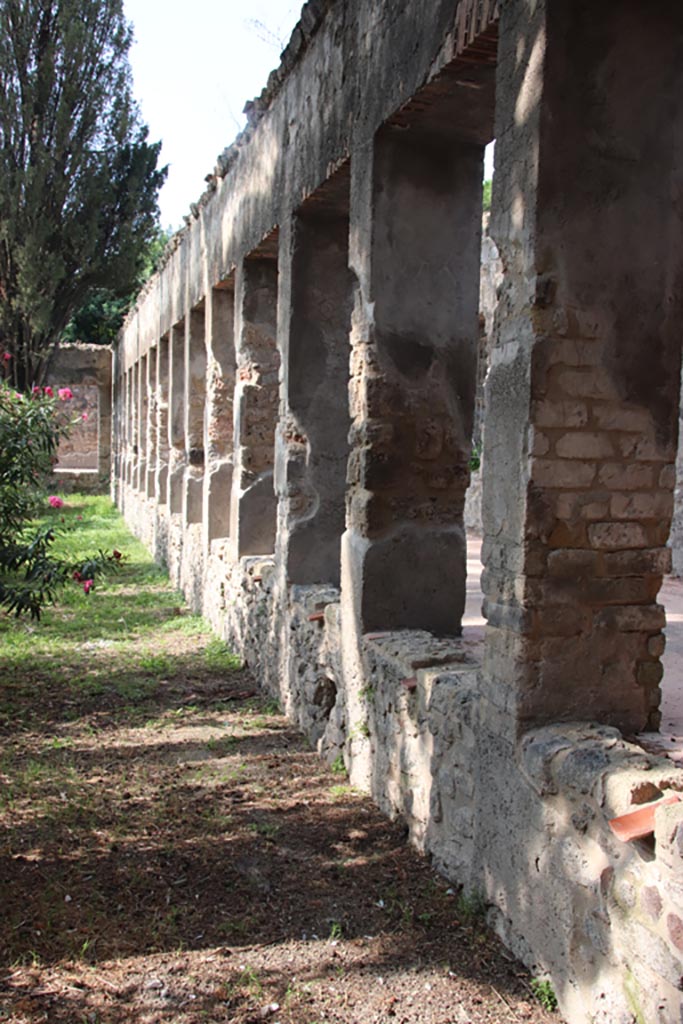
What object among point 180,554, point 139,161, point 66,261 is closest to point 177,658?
point 180,554

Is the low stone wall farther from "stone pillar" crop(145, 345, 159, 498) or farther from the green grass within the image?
"stone pillar" crop(145, 345, 159, 498)

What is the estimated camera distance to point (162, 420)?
1470cm

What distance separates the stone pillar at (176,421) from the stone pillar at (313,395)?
6.72 metres

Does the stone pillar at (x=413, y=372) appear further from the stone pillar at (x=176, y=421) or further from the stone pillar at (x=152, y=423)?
the stone pillar at (x=152, y=423)

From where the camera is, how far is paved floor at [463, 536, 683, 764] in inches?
125

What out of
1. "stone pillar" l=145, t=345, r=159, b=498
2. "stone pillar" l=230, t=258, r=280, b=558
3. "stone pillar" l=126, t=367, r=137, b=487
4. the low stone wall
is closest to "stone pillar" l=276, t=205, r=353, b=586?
the low stone wall

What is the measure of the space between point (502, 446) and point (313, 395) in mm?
3083

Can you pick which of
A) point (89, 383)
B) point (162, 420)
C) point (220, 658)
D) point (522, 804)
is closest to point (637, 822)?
point (522, 804)

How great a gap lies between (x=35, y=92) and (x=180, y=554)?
A: 11147 mm

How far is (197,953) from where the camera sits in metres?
3.22

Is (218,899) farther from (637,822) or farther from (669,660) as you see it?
(669,660)

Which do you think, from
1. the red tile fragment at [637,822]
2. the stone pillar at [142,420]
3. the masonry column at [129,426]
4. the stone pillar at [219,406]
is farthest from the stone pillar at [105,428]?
the red tile fragment at [637,822]

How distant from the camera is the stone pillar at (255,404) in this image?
777cm

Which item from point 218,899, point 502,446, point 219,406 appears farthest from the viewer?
point 219,406
